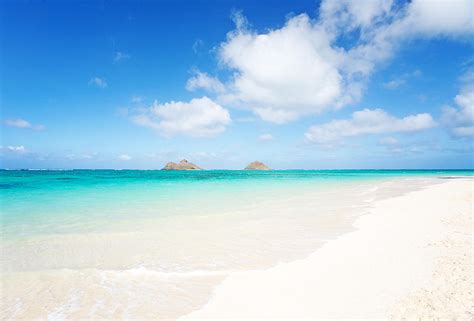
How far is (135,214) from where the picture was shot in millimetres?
13242

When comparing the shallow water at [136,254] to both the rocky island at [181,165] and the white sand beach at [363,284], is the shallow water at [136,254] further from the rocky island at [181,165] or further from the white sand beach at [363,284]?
the rocky island at [181,165]

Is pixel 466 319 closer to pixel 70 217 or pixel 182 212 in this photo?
pixel 182 212

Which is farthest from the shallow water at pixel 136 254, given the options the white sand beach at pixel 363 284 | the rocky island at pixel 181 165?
the rocky island at pixel 181 165

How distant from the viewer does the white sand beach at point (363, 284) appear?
412 cm

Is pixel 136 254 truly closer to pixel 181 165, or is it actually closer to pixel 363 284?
pixel 363 284

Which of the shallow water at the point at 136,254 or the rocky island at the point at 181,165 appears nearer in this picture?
the shallow water at the point at 136,254

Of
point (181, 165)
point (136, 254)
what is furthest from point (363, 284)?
point (181, 165)

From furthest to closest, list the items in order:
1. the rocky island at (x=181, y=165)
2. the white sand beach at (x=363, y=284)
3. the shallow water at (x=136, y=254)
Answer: the rocky island at (x=181, y=165) < the shallow water at (x=136, y=254) < the white sand beach at (x=363, y=284)

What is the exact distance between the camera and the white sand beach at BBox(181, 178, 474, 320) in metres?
4.12

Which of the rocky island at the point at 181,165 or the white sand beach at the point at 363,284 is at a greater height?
the rocky island at the point at 181,165

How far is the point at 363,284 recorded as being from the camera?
16.4 ft

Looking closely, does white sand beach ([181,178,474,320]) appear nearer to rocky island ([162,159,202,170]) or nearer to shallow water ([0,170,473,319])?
shallow water ([0,170,473,319])

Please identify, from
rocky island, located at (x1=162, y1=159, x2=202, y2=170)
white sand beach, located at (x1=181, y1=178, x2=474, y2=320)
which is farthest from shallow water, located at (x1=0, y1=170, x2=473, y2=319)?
rocky island, located at (x1=162, y1=159, x2=202, y2=170)

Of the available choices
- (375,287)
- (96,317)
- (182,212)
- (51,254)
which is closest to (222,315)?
(96,317)
